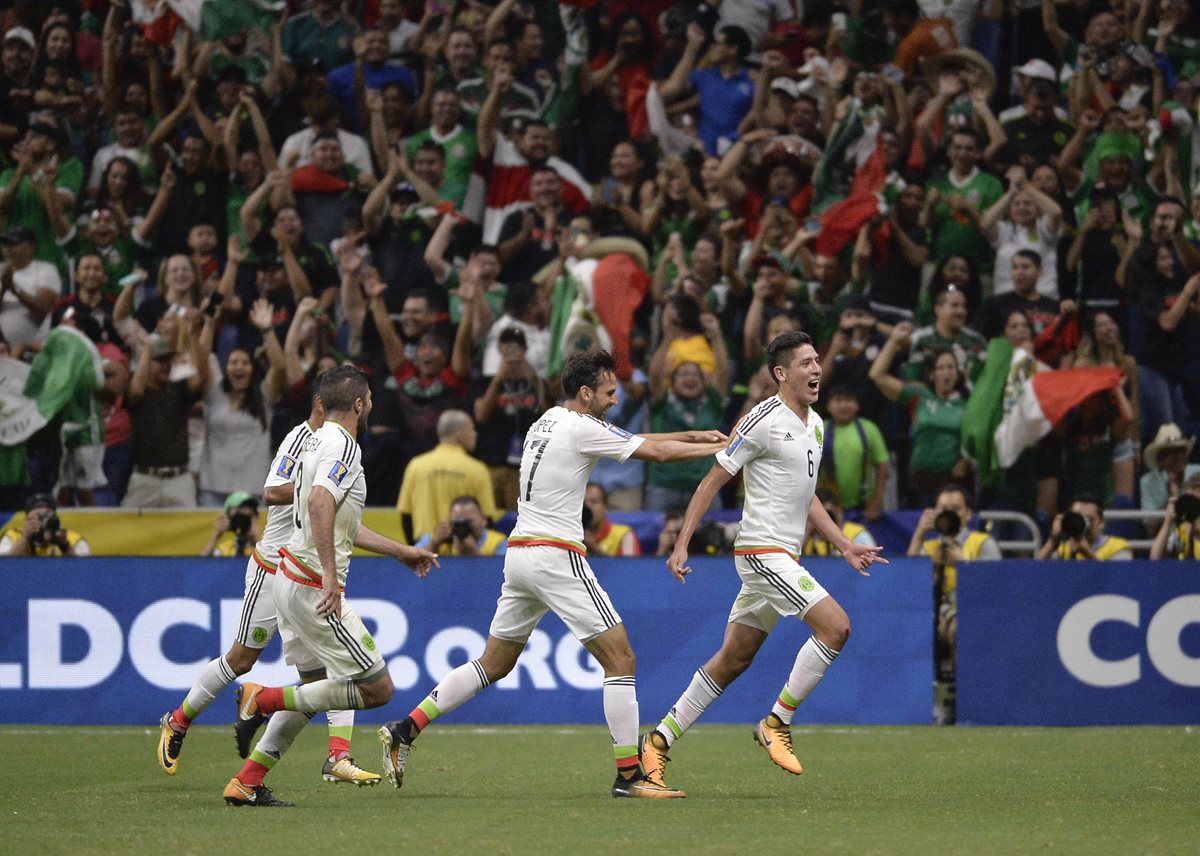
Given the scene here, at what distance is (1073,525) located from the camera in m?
14.6

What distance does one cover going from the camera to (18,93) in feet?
64.6

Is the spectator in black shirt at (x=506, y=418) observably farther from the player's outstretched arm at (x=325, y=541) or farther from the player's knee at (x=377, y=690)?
the player's outstretched arm at (x=325, y=541)

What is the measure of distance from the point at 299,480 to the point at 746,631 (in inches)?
112

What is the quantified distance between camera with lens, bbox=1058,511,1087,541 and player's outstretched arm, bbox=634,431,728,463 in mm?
6162

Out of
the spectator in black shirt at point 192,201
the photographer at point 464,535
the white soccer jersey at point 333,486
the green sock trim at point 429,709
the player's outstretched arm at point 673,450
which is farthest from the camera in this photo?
the spectator in black shirt at point 192,201

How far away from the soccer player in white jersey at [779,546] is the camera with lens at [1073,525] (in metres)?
4.97

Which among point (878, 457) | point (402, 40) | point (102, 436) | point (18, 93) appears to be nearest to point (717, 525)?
point (878, 457)

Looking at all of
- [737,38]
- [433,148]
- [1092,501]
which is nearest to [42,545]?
[433,148]

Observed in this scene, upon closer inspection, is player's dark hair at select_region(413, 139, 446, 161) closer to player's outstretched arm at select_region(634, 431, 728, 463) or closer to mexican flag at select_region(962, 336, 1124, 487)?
mexican flag at select_region(962, 336, 1124, 487)

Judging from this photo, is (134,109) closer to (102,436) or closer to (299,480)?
(102,436)

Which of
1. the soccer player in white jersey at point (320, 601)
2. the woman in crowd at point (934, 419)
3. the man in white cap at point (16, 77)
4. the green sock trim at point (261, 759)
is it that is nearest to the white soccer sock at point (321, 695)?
the soccer player in white jersey at point (320, 601)

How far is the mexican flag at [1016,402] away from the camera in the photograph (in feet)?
52.1

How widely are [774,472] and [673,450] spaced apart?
121 centimetres

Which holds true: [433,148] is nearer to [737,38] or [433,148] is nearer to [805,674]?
[737,38]
